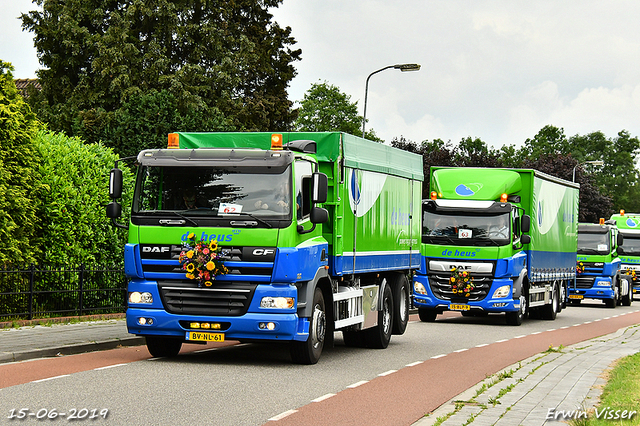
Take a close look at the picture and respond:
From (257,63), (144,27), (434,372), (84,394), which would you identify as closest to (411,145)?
(257,63)

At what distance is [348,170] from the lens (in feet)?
46.0

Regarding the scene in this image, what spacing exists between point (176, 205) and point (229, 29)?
30580 mm

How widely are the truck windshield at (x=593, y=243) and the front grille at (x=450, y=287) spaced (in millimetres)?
15286

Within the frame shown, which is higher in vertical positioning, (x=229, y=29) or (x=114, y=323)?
(x=229, y=29)

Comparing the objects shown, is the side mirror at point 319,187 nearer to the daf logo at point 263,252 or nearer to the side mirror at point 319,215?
the side mirror at point 319,215

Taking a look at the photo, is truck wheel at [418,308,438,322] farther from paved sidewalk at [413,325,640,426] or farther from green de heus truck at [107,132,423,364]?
green de heus truck at [107,132,423,364]

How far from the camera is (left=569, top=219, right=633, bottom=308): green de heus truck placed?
3641 cm

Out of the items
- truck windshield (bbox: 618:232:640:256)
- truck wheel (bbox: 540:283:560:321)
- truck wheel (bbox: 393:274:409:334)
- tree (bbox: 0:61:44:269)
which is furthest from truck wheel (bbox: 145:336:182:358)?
truck windshield (bbox: 618:232:640:256)

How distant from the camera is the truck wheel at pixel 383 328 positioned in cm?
1612

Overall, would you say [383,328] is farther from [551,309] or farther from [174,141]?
[551,309]

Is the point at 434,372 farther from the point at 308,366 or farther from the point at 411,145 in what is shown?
the point at 411,145

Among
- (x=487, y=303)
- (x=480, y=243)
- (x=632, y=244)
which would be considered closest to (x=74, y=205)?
(x=480, y=243)

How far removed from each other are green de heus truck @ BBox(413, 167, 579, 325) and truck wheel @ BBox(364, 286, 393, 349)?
6.66 m

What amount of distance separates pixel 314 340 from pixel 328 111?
6784 centimetres
